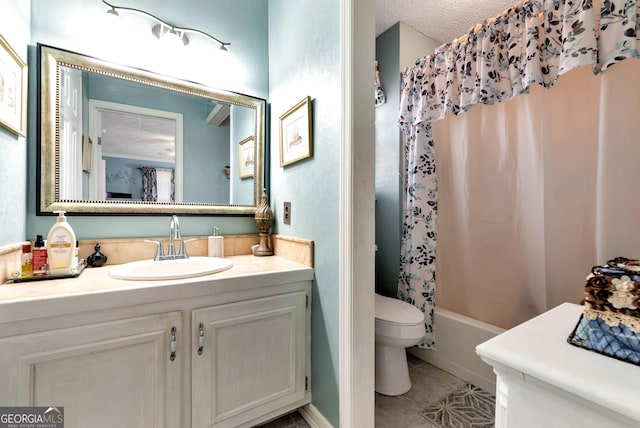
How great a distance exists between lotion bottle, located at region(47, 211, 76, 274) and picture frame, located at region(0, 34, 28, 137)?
0.38 m

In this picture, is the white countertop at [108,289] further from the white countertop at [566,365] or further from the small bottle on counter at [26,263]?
the white countertop at [566,365]

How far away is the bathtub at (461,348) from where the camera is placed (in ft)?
5.31

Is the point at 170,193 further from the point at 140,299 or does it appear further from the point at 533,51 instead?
the point at 533,51

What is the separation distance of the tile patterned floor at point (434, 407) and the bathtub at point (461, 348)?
0.20 ft

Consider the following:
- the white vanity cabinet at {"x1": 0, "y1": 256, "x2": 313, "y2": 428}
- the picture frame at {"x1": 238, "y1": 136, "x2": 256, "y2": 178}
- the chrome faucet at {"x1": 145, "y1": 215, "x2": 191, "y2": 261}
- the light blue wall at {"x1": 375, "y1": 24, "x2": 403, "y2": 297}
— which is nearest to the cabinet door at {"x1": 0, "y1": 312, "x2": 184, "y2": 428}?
the white vanity cabinet at {"x1": 0, "y1": 256, "x2": 313, "y2": 428}

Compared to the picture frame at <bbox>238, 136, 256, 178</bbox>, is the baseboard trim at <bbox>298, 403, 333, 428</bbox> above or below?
below

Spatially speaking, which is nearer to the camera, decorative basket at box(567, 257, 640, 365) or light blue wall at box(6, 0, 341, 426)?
decorative basket at box(567, 257, 640, 365)

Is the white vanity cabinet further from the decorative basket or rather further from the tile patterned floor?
the decorative basket

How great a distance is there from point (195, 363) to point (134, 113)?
128 cm

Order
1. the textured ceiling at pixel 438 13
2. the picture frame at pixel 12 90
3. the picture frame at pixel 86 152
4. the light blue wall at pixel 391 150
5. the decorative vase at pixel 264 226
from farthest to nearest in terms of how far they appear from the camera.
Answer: the light blue wall at pixel 391 150 → the textured ceiling at pixel 438 13 → the decorative vase at pixel 264 226 → the picture frame at pixel 86 152 → the picture frame at pixel 12 90

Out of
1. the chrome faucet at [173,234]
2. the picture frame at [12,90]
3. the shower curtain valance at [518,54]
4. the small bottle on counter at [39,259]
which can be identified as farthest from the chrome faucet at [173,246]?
the shower curtain valance at [518,54]

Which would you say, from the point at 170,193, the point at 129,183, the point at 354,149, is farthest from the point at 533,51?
the point at 129,183

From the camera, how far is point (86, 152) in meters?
1.31

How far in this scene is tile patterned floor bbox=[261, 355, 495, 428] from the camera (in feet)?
4.41
